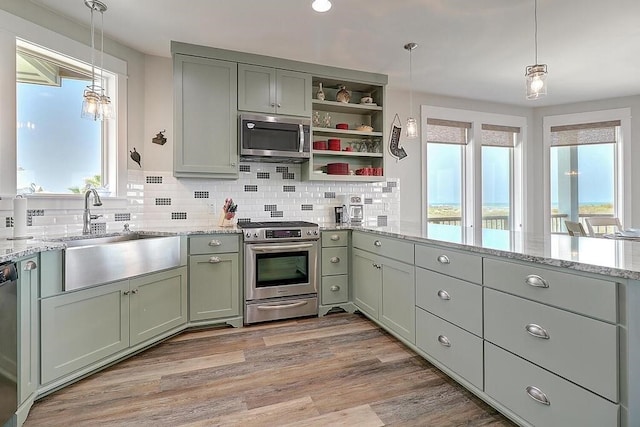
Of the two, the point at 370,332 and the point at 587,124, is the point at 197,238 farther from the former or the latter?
the point at 587,124

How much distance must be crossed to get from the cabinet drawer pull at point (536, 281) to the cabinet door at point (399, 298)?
89 centimetres

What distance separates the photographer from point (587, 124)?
4684 millimetres

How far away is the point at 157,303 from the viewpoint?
2.54 m

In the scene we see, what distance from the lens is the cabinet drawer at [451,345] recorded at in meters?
1.79

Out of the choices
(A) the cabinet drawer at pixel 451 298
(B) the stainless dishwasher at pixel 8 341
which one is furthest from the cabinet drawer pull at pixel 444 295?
(B) the stainless dishwasher at pixel 8 341

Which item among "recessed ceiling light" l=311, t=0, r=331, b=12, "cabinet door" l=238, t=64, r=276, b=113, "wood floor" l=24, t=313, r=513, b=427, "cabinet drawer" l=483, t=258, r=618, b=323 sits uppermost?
"recessed ceiling light" l=311, t=0, r=331, b=12

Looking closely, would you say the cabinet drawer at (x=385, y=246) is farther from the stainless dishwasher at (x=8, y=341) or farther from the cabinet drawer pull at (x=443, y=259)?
the stainless dishwasher at (x=8, y=341)

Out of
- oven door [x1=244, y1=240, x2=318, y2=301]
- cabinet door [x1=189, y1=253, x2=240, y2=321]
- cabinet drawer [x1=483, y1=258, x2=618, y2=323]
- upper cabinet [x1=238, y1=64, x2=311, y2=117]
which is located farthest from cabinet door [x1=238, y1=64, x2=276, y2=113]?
cabinet drawer [x1=483, y1=258, x2=618, y2=323]

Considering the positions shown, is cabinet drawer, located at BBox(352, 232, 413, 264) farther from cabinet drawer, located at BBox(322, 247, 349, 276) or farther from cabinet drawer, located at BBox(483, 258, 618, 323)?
cabinet drawer, located at BBox(483, 258, 618, 323)

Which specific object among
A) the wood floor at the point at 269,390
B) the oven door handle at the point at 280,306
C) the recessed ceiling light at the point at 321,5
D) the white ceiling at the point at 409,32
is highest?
the white ceiling at the point at 409,32

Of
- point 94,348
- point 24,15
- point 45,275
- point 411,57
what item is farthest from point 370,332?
point 24,15

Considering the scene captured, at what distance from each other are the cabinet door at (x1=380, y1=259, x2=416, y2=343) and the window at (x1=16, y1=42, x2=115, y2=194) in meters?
2.70

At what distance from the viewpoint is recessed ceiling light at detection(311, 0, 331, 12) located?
2350mm

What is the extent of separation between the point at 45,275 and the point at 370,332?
236 cm
